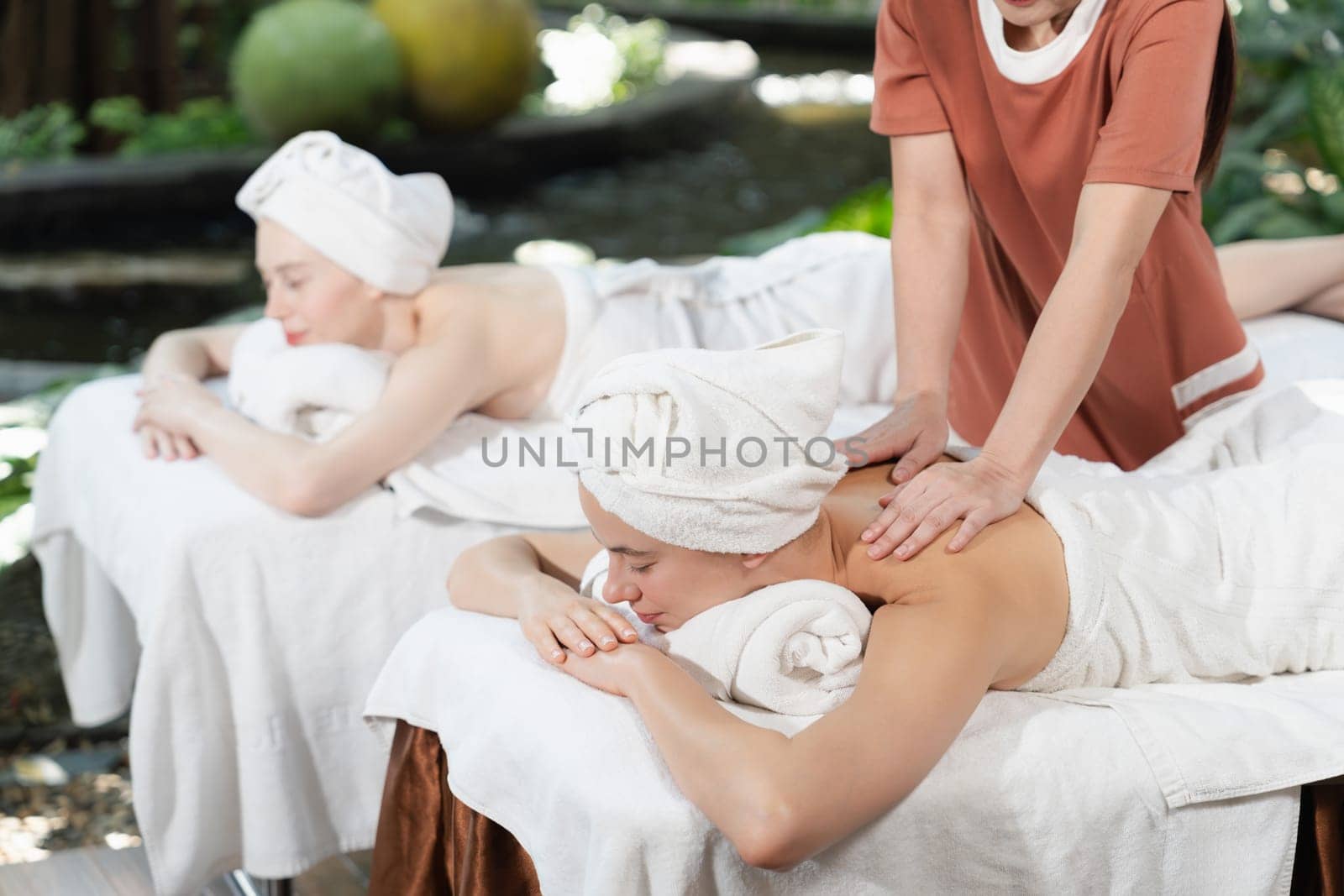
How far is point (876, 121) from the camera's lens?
1932 mm

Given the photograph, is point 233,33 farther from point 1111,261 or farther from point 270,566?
point 1111,261

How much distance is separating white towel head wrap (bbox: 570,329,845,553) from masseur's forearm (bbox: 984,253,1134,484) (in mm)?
272

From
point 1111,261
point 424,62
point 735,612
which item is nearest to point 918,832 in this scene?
point 735,612

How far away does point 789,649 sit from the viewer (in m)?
1.38

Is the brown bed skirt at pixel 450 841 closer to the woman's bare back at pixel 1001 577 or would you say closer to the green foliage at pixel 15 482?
the woman's bare back at pixel 1001 577

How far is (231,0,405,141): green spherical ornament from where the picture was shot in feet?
18.9

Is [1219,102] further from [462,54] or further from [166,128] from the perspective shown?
[166,128]

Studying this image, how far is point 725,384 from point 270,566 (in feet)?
2.96

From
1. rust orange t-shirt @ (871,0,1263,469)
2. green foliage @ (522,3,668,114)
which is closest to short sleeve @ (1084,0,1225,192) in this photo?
rust orange t-shirt @ (871,0,1263,469)

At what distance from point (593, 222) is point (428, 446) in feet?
12.9

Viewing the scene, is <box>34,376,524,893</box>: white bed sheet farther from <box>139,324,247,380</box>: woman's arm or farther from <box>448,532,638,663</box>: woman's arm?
<box>448,532,638,663</box>: woman's arm

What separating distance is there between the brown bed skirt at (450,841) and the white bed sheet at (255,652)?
39 cm

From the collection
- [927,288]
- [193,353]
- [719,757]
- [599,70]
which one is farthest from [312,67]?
[719,757]

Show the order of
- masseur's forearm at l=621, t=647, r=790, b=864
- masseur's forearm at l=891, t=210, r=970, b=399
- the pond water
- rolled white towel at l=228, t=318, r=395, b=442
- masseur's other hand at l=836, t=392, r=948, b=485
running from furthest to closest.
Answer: the pond water
rolled white towel at l=228, t=318, r=395, b=442
masseur's forearm at l=891, t=210, r=970, b=399
masseur's other hand at l=836, t=392, r=948, b=485
masseur's forearm at l=621, t=647, r=790, b=864
